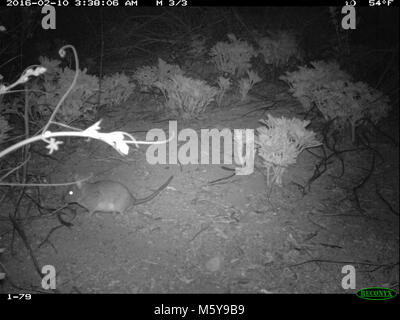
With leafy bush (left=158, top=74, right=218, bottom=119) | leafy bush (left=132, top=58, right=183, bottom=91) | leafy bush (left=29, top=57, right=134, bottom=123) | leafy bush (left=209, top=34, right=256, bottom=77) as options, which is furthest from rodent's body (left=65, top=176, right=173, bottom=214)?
leafy bush (left=209, top=34, right=256, bottom=77)

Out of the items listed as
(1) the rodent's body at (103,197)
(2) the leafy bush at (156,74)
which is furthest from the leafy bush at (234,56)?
(1) the rodent's body at (103,197)

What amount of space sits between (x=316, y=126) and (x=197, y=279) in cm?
317

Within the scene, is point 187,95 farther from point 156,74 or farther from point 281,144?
point 281,144

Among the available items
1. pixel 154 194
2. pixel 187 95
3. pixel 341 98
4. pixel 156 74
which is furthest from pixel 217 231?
pixel 156 74

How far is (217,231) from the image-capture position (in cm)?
296

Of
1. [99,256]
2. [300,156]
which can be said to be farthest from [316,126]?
[99,256]

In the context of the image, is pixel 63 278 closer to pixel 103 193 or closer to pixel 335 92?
pixel 103 193

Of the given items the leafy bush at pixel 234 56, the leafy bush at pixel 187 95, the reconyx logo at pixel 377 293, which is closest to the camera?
the reconyx logo at pixel 377 293

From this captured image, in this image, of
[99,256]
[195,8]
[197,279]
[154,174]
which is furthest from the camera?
[195,8]

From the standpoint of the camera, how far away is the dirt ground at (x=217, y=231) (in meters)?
2.50

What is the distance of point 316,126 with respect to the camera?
4.64 m

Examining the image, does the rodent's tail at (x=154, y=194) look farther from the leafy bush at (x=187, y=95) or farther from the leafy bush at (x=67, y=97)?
the leafy bush at (x=67, y=97)

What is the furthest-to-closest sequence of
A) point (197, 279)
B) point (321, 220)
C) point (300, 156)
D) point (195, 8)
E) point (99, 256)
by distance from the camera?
point (195, 8)
point (300, 156)
point (321, 220)
point (99, 256)
point (197, 279)

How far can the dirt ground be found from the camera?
2.50 metres
